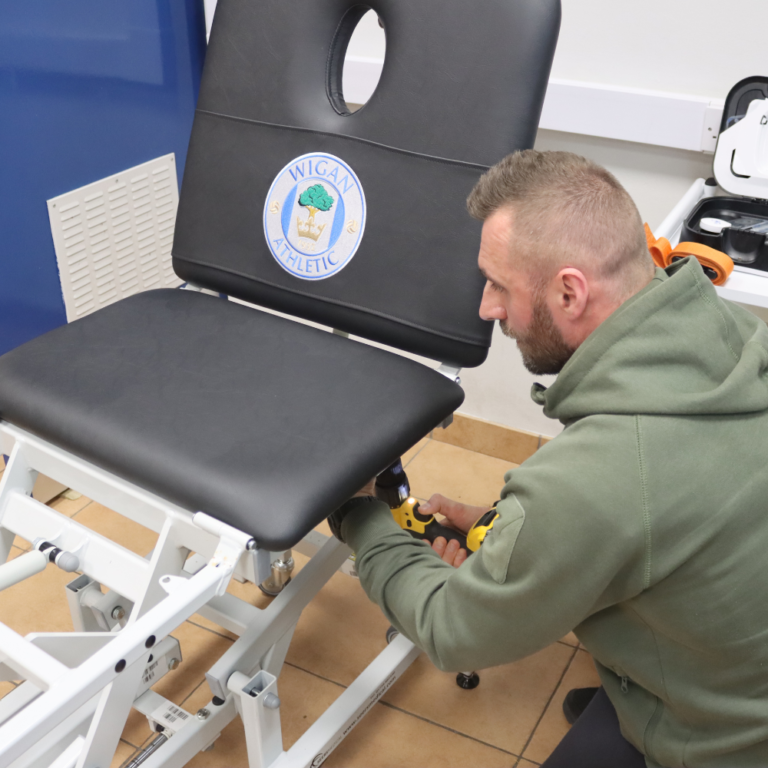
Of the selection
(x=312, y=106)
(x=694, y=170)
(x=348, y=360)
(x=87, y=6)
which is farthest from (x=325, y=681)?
(x=87, y=6)

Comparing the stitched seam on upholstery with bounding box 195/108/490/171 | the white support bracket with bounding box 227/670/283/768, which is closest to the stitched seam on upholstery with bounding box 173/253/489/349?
the stitched seam on upholstery with bounding box 195/108/490/171

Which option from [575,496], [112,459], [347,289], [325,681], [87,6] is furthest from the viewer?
[87,6]

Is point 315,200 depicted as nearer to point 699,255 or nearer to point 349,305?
point 349,305

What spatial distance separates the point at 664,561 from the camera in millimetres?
864

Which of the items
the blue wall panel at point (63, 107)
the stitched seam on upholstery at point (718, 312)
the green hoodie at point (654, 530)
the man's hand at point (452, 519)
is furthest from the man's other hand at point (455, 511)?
the blue wall panel at point (63, 107)

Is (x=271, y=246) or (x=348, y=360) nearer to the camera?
(x=348, y=360)

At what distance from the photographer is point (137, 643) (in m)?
0.81

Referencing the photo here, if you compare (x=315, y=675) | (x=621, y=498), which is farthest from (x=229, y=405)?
(x=315, y=675)

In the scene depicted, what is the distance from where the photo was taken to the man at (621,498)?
847 mm

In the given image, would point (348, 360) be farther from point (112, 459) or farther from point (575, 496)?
point (575, 496)

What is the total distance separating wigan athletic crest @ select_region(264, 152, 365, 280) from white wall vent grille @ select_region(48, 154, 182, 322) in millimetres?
639

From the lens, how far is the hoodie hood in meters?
0.86

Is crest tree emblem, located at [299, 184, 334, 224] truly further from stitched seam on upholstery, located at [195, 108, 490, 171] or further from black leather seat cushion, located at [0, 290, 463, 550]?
black leather seat cushion, located at [0, 290, 463, 550]

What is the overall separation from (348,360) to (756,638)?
64cm
